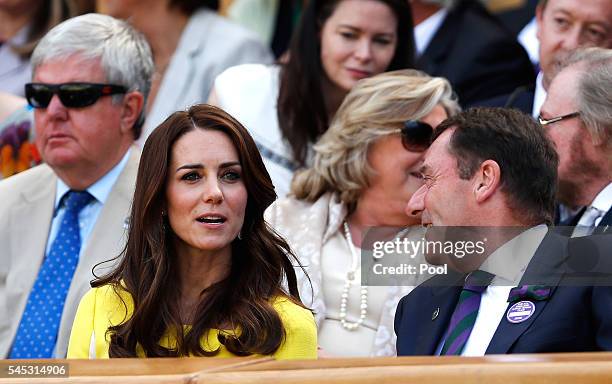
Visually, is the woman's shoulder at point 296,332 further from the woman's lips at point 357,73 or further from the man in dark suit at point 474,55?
the man in dark suit at point 474,55

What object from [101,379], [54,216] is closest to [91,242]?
[54,216]

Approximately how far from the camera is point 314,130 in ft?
16.4

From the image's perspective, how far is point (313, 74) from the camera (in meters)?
5.10

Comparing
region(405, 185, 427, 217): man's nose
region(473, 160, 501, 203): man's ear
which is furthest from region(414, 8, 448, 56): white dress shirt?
region(473, 160, 501, 203): man's ear

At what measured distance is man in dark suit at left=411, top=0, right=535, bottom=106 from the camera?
209 inches

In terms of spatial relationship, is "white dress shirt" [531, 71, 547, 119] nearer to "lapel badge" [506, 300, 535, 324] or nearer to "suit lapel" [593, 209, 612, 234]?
"suit lapel" [593, 209, 612, 234]

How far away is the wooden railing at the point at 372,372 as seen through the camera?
99.8 inches

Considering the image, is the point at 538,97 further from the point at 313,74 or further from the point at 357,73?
the point at 313,74

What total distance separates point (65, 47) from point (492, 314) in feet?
6.37

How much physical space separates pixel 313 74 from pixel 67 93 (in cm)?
110

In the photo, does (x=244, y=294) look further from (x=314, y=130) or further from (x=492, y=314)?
(x=314, y=130)

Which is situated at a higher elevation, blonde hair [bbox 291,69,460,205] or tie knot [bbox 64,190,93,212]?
blonde hair [bbox 291,69,460,205]

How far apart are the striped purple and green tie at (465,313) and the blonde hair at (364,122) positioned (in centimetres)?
104

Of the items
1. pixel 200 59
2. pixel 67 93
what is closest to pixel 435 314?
pixel 67 93
